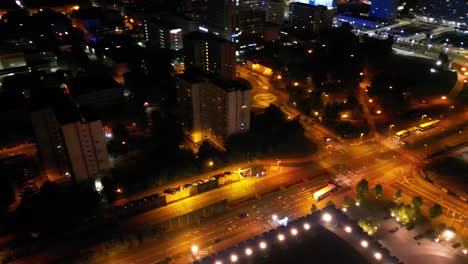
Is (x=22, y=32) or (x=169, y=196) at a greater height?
(x=22, y=32)

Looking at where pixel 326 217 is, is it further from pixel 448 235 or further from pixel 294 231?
pixel 448 235

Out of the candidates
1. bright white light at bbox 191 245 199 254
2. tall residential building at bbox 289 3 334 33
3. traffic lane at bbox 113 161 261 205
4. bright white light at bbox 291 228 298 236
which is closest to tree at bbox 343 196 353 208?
traffic lane at bbox 113 161 261 205

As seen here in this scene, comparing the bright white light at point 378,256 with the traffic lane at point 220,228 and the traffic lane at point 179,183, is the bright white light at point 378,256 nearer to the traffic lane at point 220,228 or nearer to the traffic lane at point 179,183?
the traffic lane at point 220,228

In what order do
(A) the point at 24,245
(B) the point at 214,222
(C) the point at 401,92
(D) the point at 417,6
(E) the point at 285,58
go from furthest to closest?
1. (D) the point at 417,6
2. (E) the point at 285,58
3. (C) the point at 401,92
4. (B) the point at 214,222
5. (A) the point at 24,245

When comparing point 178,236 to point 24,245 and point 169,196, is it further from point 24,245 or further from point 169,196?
point 24,245

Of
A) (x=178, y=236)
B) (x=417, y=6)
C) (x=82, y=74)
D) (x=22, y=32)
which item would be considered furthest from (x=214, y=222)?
(x=417, y=6)

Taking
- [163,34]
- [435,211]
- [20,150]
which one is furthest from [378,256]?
[163,34]
